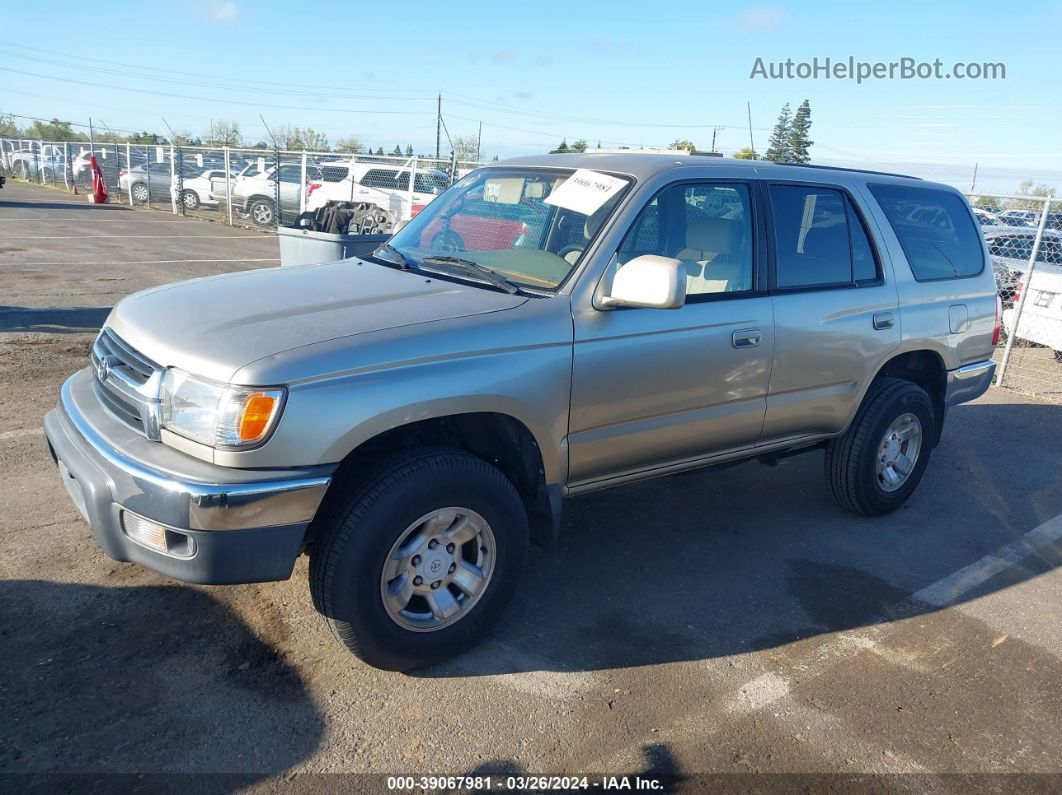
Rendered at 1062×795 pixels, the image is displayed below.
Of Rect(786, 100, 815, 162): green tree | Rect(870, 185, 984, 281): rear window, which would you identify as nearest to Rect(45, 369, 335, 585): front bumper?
Rect(870, 185, 984, 281): rear window

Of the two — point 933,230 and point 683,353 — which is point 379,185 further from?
point 683,353

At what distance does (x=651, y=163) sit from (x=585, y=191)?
35 cm

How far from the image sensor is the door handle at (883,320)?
4559 millimetres

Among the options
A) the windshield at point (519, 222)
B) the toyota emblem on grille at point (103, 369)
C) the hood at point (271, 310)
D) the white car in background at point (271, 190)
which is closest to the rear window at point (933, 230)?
the windshield at point (519, 222)

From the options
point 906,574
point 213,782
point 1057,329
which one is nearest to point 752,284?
point 906,574

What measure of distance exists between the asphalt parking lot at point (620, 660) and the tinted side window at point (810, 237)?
4.91ft

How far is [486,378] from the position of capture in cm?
311

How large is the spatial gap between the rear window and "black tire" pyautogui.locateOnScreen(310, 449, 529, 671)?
3011 mm

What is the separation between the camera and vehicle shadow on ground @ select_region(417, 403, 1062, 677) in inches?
141

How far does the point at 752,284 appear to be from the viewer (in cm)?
406

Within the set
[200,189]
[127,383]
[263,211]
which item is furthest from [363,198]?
[127,383]

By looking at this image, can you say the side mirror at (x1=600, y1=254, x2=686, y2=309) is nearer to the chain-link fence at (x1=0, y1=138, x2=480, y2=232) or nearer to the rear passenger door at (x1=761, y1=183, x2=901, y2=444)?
the rear passenger door at (x1=761, y1=183, x2=901, y2=444)

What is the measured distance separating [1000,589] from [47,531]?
4803mm

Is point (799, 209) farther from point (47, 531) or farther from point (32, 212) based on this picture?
point (32, 212)
